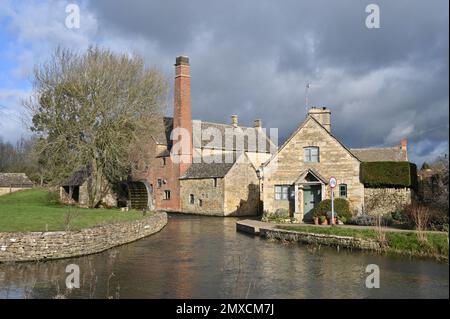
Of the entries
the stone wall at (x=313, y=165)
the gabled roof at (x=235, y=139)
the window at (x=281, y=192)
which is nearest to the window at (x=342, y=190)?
the stone wall at (x=313, y=165)

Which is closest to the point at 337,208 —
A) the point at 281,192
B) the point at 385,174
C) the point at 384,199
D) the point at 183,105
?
the point at 384,199

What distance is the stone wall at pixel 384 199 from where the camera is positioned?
2950 centimetres

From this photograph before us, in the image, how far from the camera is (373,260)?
680 inches

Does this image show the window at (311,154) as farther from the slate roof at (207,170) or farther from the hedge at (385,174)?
the slate roof at (207,170)

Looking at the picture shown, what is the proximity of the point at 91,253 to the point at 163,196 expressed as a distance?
99.5 feet

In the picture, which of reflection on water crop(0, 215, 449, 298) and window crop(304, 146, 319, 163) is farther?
window crop(304, 146, 319, 163)

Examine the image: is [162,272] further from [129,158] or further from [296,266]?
[129,158]

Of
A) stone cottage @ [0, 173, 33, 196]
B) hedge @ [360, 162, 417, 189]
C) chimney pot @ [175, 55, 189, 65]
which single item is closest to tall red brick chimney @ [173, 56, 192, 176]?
chimney pot @ [175, 55, 189, 65]

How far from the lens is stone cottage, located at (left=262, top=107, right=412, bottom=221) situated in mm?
29766

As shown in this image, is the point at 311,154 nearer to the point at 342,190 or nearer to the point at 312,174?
the point at 312,174

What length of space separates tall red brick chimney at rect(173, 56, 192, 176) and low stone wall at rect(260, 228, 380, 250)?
2481 cm

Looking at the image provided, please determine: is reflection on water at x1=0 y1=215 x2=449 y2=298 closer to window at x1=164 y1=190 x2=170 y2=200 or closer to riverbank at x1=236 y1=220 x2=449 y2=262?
riverbank at x1=236 y1=220 x2=449 y2=262

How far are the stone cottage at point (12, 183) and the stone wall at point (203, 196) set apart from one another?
25946mm
